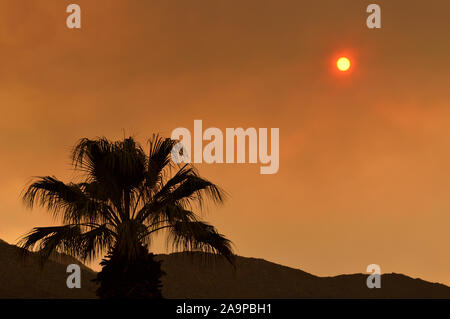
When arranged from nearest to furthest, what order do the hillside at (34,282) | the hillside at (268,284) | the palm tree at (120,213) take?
the palm tree at (120,213) → the hillside at (34,282) → the hillside at (268,284)

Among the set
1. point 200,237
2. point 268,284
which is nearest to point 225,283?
point 268,284

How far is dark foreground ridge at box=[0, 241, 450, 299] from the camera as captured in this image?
2356 inches

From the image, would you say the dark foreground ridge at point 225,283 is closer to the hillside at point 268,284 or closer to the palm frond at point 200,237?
the hillside at point 268,284

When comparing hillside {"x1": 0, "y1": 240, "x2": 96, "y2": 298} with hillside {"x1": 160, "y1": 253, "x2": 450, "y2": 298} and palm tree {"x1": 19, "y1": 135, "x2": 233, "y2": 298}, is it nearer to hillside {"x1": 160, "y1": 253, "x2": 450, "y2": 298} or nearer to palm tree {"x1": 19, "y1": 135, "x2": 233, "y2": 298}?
hillside {"x1": 160, "y1": 253, "x2": 450, "y2": 298}

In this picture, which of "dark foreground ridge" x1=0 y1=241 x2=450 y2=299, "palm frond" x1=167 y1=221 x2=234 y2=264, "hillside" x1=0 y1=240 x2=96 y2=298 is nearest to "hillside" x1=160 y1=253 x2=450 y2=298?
"dark foreground ridge" x1=0 y1=241 x2=450 y2=299

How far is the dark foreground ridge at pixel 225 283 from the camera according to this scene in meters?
59.8

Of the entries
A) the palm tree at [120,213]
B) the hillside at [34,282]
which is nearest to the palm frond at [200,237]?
the palm tree at [120,213]

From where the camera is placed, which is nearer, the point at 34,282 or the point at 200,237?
the point at 200,237

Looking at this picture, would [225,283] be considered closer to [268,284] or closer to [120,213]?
[268,284]

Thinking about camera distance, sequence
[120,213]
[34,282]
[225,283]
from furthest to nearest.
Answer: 1. [225,283]
2. [34,282]
3. [120,213]

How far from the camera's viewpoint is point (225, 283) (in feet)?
232

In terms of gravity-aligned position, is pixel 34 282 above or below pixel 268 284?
above
